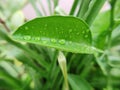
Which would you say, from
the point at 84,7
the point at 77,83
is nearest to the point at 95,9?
the point at 84,7

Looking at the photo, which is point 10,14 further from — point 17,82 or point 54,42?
point 54,42

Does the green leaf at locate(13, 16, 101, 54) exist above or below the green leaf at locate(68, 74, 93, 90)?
above

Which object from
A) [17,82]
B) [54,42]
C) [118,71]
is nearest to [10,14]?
[17,82]

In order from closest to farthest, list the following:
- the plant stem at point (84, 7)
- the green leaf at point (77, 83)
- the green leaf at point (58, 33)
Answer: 1. the green leaf at point (58, 33)
2. the plant stem at point (84, 7)
3. the green leaf at point (77, 83)

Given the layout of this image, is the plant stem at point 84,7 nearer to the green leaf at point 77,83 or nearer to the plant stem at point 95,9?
the plant stem at point 95,9

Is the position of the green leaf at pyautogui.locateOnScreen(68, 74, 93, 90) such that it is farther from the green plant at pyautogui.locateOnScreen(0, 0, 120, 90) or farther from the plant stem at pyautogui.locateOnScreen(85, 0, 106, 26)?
the plant stem at pyautogui.locateOnScreen(85, 0, 106, 26)

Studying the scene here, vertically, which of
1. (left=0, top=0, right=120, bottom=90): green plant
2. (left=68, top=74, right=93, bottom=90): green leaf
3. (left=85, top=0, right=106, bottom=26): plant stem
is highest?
(left=85, top=0, right=106, bottom=26): plant stem

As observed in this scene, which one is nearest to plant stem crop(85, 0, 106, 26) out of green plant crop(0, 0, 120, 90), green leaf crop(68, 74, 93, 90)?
green plant crop(0, 0, 120, 90)

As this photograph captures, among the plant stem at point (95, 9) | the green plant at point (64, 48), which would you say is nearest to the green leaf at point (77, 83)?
the green plant at point (64, 48)

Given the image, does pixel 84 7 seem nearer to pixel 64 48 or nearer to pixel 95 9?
pixel 95 9
